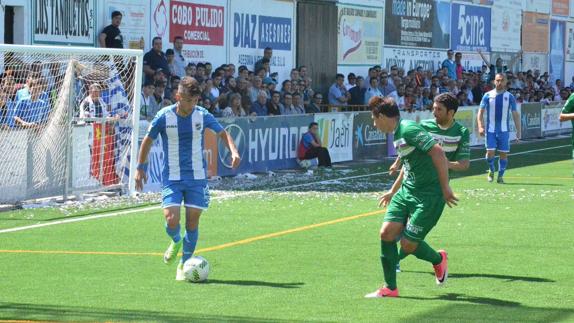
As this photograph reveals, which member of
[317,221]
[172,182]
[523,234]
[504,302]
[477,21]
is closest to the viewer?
[504,302]

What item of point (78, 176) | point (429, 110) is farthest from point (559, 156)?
point (78, 176)

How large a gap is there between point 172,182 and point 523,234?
5.66m

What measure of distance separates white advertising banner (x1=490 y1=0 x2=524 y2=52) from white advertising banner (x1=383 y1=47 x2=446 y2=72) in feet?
20.3

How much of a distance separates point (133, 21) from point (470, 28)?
80.3ft

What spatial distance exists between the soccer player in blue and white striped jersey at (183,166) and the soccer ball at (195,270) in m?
0.24

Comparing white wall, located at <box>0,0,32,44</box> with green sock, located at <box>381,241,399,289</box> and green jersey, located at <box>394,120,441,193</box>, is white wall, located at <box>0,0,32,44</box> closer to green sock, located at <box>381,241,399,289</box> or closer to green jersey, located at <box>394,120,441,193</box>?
green jersey, located at <box>394,120,441,193</box>

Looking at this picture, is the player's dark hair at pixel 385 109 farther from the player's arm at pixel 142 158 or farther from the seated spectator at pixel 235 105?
the seated spectator at pixel 235 105

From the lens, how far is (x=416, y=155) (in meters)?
11.3

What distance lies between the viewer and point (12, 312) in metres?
10.3

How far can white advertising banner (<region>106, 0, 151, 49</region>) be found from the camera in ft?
90.6

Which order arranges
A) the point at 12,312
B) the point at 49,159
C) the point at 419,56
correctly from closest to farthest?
the point at 12,312, the point at 49,159, the point at 419,56

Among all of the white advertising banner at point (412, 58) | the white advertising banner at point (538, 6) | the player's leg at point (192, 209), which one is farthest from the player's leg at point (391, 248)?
the white advertising banner at point (538, 6)

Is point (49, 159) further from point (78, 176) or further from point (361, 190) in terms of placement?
point (361, 190)

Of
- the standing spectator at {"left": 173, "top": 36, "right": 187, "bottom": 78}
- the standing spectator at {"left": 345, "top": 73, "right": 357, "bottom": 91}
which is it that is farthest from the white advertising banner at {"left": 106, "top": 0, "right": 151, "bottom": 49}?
the standing spectator at {"left": 345, "top": 73, "right": 357, "bottom": 91}
